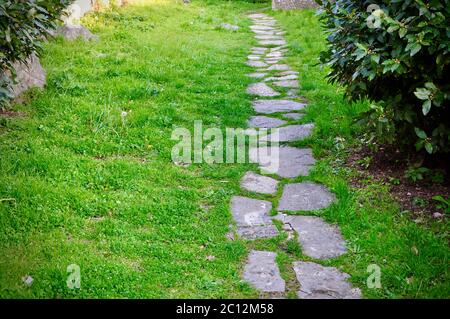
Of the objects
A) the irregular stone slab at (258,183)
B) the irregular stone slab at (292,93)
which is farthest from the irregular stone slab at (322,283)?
the irregular stone slab at (292,93)

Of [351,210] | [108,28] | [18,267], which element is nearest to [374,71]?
[351,210]

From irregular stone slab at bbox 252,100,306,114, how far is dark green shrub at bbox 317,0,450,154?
6.84 ft

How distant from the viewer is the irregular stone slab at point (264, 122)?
663 cm

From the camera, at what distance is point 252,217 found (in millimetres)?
4410

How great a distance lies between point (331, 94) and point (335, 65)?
8.34ft

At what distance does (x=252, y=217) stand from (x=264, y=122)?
8.54ft

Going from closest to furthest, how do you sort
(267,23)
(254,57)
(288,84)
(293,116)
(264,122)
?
(264,122) < (293,116) < (288,84) < (254,57) < (267,23)

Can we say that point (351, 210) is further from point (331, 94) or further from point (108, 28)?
point (108, 28)

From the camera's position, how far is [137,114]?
20.7 feet

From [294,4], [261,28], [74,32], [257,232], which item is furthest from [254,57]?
[294,4]

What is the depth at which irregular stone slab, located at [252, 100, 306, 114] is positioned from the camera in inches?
285

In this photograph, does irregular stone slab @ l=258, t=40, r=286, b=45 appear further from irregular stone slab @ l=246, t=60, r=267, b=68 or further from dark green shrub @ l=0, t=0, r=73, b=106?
dark green shrub @ l=0, t=0, r=73, b=106

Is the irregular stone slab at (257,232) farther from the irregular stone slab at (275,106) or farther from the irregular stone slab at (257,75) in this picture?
the irregular stone slab at (257,75)

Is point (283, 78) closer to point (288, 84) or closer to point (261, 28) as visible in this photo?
point (288, 84)
